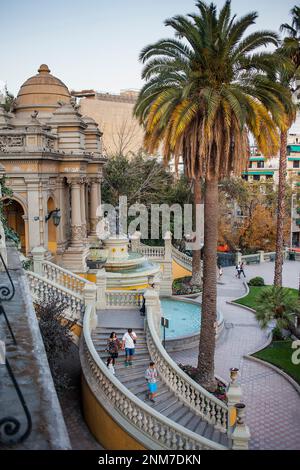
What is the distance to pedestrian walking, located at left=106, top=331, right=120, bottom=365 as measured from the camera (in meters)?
14.0

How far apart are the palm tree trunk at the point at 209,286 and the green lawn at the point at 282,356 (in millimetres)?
3771

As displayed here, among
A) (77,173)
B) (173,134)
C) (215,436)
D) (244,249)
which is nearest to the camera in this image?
(215,436)

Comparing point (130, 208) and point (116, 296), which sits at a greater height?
point (130, 208)

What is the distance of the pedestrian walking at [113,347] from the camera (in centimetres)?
1398

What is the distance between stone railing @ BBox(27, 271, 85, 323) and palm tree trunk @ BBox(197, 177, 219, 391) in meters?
4.23

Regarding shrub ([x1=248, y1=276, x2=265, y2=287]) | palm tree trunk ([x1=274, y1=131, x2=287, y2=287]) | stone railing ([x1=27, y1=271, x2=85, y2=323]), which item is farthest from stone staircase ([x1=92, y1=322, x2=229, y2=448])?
shrub ([x1=248, y1=276, x2=265, y2=287])

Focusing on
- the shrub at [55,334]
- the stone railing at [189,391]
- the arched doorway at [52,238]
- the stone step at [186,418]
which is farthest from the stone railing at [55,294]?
the arched doorway at [52,238]

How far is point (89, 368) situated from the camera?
1351 cm

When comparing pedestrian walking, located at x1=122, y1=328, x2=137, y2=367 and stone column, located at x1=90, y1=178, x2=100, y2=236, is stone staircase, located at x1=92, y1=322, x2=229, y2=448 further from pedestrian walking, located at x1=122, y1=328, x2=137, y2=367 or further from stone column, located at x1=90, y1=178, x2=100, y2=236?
stone column, located at x1=90, y1=178, x2=100, y2=236

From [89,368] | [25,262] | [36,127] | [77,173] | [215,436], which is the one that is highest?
[36,127]

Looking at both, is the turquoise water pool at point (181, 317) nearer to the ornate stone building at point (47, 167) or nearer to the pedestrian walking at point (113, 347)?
the ornate stone building at point (47, 167)

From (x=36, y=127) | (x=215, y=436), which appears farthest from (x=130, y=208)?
(x=215, y=436)
